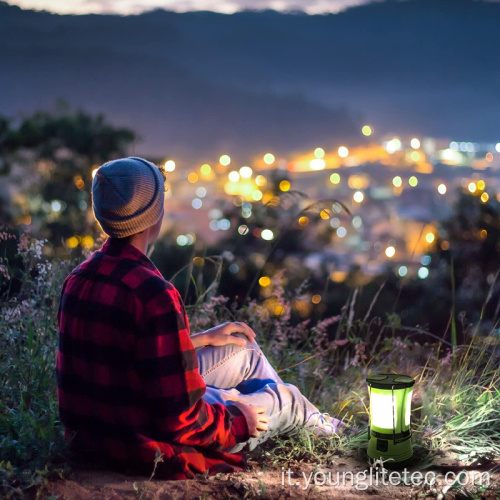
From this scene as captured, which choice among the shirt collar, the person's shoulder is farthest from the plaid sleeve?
the shirt collar

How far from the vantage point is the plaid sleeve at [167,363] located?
1.64 meters

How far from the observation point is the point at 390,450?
2211 millimetres

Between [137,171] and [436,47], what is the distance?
71497 millimetres

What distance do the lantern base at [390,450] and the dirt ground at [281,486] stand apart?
0.17ft

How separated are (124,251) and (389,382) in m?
1.11

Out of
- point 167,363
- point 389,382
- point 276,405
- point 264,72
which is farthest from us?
point 264,72

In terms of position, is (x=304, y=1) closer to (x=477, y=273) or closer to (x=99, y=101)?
(x=477, y=273)

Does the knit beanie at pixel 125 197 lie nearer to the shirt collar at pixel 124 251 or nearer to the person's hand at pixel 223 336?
the shirt collar at pixel 124 251

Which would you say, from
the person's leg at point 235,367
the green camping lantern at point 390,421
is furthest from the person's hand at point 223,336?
the green camping lantern at point 390,421

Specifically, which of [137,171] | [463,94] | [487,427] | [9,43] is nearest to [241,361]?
[137,171]

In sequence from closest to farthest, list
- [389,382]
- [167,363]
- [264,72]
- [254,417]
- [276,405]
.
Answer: [167,363] < [254,417] < [276,405] < [389,382] < [264,72]

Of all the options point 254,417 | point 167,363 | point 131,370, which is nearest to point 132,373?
point 131,370

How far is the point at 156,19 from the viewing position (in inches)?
2746

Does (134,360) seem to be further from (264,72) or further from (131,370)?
(264,72)
